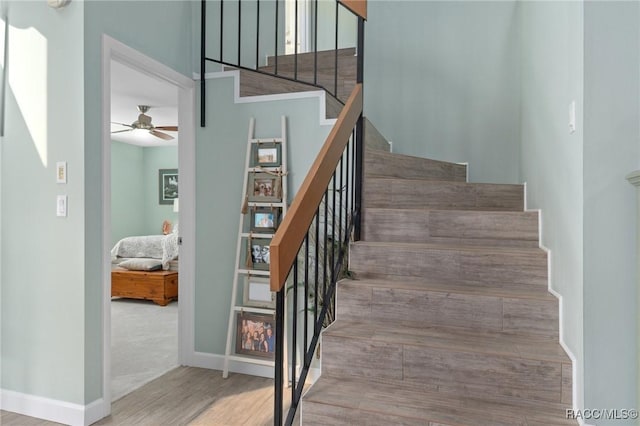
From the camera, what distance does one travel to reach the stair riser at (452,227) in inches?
93.4

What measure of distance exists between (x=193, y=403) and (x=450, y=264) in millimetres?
1708

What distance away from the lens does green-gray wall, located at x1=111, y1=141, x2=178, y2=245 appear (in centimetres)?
780

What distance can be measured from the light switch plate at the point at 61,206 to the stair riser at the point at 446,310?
1550 millimetres

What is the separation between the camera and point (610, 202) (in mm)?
Result: 1492

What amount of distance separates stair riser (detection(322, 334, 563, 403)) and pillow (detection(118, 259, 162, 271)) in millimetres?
4222

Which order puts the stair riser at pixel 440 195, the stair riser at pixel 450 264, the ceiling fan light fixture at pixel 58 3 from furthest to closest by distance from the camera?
1. the stair riser at pixel 440 195
2. the ceiling fan light fixture at pixel 58 3
3. the stair riser at pixel 450 264

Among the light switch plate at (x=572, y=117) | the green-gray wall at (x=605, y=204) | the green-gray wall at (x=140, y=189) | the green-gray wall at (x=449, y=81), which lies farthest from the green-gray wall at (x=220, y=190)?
the green-gray wall at (x=140, y=189)

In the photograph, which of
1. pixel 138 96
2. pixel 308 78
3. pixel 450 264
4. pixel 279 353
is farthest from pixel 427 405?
pixel 138 96

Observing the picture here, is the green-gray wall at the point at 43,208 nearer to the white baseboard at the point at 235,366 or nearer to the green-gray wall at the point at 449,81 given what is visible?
the white baseboard at the point at 235,366

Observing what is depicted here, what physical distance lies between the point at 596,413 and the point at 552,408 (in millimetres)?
150

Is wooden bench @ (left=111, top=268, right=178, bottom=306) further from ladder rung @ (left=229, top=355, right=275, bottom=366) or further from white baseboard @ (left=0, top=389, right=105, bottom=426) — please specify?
white baseboard @ (left=0, top=389, right=105, bottom=426)

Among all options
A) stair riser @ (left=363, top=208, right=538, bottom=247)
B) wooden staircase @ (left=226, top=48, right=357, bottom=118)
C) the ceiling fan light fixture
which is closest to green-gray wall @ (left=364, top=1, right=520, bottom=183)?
wooden staircase @ (left=226, top=48, right=357, bottom=118)

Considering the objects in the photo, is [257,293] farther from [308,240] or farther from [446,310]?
[446,310]

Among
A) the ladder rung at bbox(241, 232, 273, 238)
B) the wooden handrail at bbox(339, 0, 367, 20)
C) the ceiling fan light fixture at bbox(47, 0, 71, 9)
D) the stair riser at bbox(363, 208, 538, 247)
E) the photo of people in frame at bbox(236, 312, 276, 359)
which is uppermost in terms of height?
the wooden handrail at bbox(339, 0, 367, 20)
